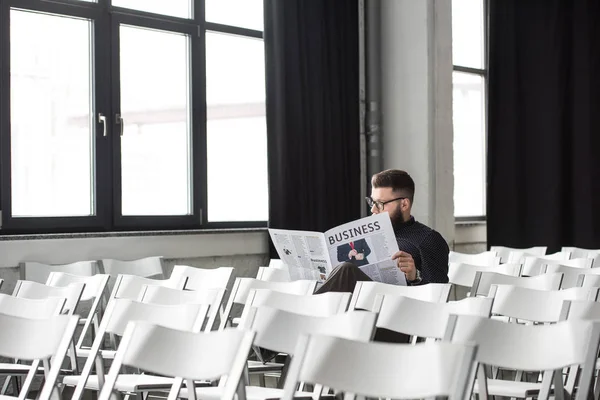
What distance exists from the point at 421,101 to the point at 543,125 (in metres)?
1.76

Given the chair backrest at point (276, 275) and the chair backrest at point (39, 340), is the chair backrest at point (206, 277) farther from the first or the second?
the chair backrest at point (39, 340)

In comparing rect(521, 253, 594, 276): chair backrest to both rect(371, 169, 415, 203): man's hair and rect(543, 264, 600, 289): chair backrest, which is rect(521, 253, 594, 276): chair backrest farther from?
rect(371, 169, 415, 203): man's hair

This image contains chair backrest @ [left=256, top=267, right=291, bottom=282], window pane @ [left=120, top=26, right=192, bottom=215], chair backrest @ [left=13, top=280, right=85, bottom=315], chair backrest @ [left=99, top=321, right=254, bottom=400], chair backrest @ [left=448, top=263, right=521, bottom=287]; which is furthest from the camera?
window pane @ [left=120, top=26, right=192, bottom=215]

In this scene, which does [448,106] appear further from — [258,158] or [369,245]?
[369,245]

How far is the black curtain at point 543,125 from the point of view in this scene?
8688 millimetres

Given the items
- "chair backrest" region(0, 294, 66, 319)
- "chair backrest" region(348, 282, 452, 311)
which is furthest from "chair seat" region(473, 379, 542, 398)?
"chair backrest" region(0, 294, 66, 319)

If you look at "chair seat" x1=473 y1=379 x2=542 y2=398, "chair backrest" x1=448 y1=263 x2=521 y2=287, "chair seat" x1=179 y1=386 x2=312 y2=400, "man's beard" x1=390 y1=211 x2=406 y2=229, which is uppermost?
"man's beard" x1=390 y1=211 x2=406 y2=229

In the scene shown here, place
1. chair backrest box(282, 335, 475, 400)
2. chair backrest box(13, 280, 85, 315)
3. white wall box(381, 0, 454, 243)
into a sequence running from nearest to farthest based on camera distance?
chair backrest box(282, 335, 475, 400), chair backrest box(13, 280, 85, 315), white wall box(381, 0, 454, 243)

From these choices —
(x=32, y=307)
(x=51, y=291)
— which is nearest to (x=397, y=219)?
(x=51, y=291)

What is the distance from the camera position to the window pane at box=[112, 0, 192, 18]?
6457mm

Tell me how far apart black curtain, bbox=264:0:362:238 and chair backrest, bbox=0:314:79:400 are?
4.17 m

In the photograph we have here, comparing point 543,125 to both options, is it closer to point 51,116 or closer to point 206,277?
point 51,116

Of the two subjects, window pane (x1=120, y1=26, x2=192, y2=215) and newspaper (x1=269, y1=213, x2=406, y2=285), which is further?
window pane (x1=120, y1=26, x2=192, y2=215)

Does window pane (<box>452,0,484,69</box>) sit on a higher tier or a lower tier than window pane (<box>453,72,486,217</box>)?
higher
